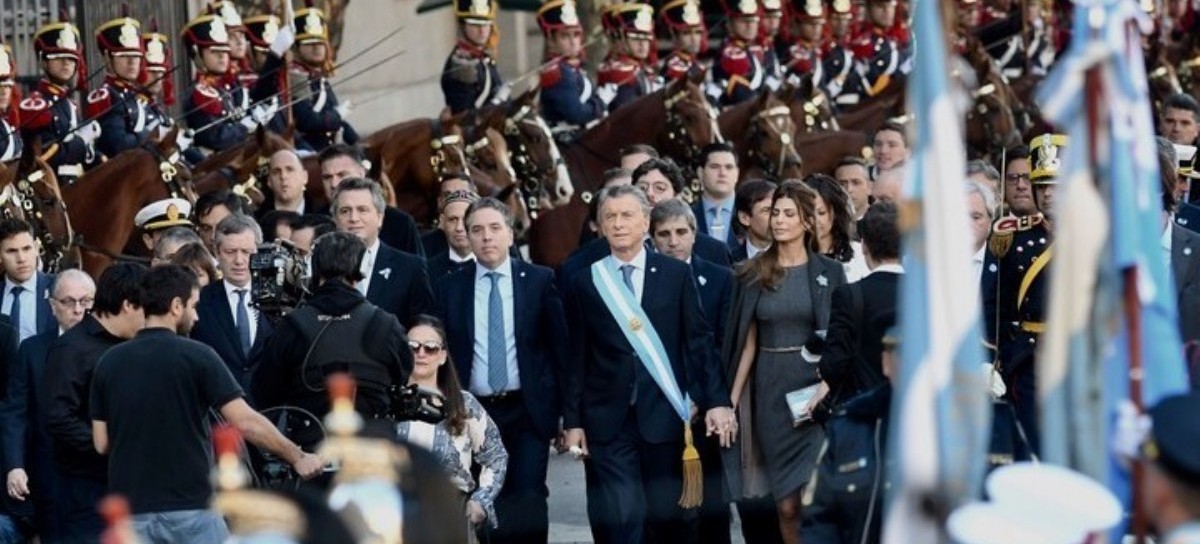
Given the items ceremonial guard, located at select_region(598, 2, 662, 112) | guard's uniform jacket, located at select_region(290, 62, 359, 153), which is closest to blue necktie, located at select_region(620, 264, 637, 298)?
guard's uniform jacket, located at select_region(290, 62, 359, 153)

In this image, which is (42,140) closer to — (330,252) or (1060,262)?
(330,252)

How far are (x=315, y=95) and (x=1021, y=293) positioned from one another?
9787 millimetres

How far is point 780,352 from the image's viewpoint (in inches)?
466

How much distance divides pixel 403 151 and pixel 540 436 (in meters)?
6.87

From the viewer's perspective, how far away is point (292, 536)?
20.7 feet

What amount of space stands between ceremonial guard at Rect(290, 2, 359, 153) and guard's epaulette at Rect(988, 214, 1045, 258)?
8.32 m

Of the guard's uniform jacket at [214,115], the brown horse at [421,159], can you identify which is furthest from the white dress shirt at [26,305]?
the guard's uniform jacket at [214,115]

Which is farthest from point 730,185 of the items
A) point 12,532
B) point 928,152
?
point 928,152

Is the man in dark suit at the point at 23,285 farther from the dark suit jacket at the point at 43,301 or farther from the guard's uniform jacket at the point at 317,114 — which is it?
the guard's uniform jacket at the point at 317,114

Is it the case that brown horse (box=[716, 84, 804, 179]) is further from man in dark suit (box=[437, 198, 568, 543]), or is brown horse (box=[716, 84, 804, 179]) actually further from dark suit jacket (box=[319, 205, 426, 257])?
man in dark suit (box=[437, 198, 568, 543])

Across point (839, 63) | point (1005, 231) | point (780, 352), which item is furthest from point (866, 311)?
point (839, 63)

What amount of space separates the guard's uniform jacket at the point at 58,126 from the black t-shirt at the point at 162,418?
854cm

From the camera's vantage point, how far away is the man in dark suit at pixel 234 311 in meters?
12.1

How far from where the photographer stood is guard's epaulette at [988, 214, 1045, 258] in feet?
38.0
